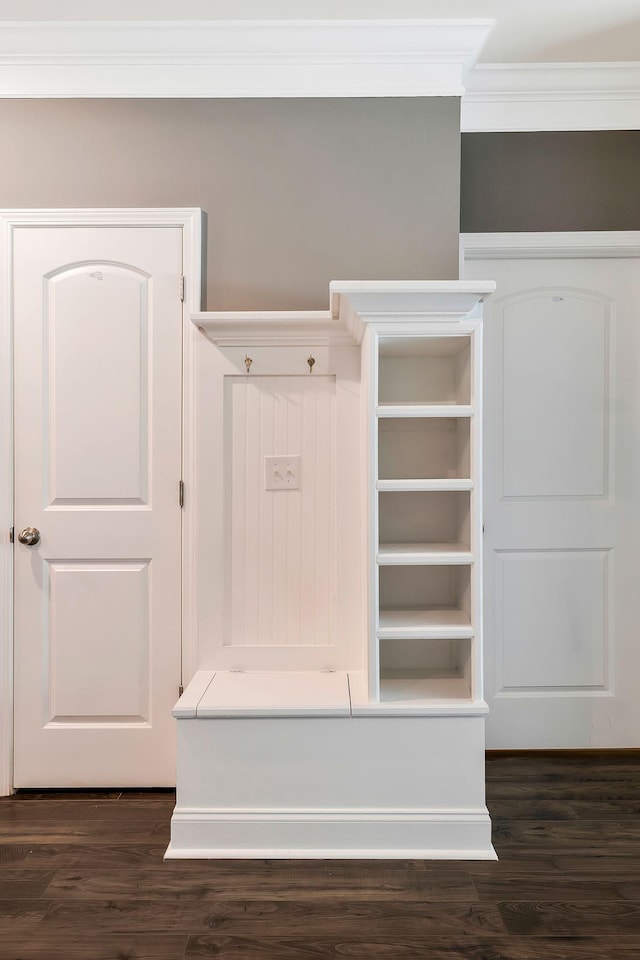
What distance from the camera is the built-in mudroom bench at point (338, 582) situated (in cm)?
212

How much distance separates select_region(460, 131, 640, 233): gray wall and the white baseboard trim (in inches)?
89.1

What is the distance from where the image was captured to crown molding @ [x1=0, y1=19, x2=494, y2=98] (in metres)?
2.35

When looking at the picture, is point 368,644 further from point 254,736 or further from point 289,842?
point 289,842

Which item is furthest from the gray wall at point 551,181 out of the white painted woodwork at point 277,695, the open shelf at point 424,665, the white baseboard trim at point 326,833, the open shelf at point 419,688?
the white baseboard trim at point 326,833

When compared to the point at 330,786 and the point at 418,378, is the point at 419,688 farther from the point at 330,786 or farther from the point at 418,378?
the point at 418,378

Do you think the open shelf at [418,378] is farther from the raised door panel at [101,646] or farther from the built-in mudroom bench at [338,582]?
the raised door panel at [101,646]

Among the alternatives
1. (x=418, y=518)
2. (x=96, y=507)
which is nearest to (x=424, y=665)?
(x=418, y=518)

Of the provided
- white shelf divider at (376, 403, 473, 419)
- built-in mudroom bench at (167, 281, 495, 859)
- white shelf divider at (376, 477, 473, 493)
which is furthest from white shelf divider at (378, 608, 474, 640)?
white shelf divider at (376, 403, 473, 419)

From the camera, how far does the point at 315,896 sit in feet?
6.21

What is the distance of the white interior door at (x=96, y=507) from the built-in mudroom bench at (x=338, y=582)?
5.9 inches

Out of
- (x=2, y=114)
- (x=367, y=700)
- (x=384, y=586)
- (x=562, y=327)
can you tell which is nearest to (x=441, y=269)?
(x=562, y=327)

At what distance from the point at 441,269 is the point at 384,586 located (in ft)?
3.98

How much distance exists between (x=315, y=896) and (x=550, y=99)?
3.01 metres

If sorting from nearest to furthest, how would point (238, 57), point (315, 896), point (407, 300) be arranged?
point (315, 896), point (407, 300), point (238, 57)
